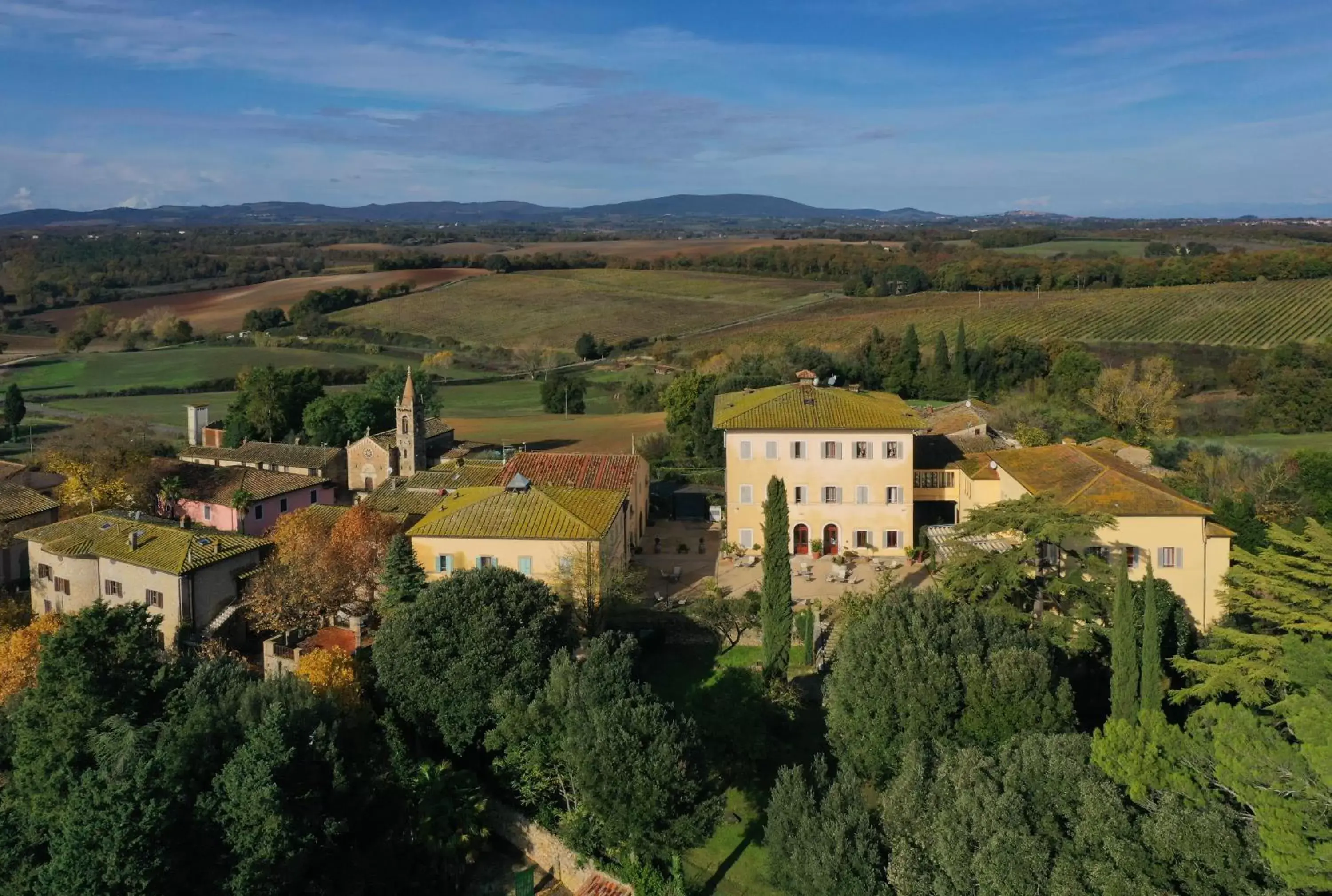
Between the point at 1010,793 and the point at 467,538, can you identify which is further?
the point at 467,538

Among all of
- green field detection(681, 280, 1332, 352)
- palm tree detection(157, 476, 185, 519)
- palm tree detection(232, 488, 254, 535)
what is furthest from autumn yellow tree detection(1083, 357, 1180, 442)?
palm tree detection(157, 476, 185, 519)

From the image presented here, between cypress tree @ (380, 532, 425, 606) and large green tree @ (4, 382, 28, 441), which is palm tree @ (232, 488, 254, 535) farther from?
large green tree @ (4, 382, 28, 441)

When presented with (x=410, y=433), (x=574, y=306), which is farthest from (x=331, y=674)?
(x=574, y=306)

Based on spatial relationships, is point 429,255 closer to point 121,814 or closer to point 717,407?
point 717,407

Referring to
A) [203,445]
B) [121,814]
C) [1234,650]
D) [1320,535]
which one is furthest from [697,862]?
[203,445]

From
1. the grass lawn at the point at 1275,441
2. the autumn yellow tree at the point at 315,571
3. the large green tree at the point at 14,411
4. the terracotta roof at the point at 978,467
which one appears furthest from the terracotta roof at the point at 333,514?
the grass lawn at the point at 1275,441

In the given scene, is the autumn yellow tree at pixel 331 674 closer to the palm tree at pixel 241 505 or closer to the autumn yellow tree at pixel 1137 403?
the palm tree at pixel 241 505
